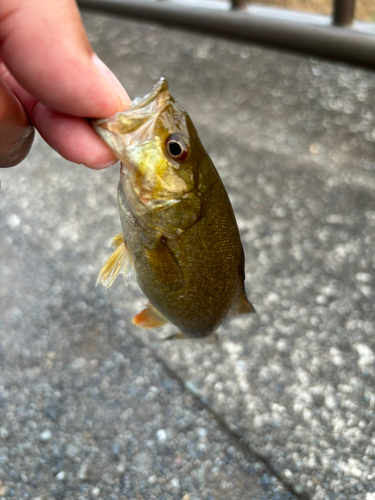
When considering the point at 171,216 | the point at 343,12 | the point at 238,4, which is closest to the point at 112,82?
the point at 171,216

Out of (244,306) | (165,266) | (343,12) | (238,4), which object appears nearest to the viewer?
(165,266)

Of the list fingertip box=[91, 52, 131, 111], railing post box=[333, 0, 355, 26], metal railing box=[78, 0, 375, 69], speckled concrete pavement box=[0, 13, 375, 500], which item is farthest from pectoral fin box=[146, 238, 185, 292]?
railing post box=[333, 0, 355, 26]

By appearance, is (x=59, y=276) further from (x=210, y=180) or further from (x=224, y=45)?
(x=224, y=45)

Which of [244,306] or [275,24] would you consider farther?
[275,24]

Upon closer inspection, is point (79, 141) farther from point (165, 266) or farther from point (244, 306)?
point (244, 306)

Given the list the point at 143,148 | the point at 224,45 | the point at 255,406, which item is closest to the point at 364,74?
the point at 224,45

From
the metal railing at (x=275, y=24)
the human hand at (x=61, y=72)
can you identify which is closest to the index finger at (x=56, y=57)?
the human hand at (x=61, y=72)

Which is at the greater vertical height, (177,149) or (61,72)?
(61,72)
